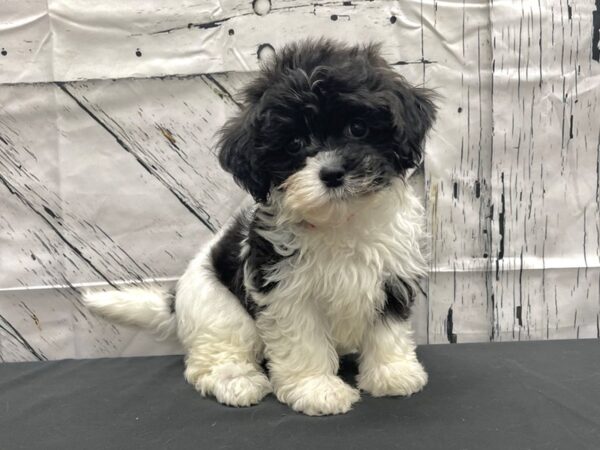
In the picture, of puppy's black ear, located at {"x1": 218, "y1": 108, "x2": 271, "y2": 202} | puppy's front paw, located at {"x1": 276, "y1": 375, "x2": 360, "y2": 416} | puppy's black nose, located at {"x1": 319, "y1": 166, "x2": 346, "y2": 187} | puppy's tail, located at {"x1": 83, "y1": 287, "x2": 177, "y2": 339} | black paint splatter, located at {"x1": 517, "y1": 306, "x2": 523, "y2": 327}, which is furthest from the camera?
black paint splatter, located at {"x1": 517, "y1": 306, "x2": 523, "y2": 327}

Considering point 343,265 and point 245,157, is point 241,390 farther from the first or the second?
point 245,157

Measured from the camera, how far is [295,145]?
4.81 feet

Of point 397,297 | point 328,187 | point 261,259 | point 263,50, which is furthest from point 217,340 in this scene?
point 263,50

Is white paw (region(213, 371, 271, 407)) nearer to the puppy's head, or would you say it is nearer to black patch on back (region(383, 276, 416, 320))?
black patch on back (region(383, 276, 416, 320))

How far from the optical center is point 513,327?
2.33 meters

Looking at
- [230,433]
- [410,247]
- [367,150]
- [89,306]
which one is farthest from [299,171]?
[89,306]

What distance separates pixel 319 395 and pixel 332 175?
664 millimetres

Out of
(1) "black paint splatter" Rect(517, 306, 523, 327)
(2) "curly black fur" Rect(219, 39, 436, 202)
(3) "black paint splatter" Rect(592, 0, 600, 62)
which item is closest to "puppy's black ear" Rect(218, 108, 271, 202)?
(2) "curly black fur" Rect(219, 39, 436, 202)

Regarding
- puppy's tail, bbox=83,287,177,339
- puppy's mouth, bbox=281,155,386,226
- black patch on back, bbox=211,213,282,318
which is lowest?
puppy's tail, bbox=83,287,177,339

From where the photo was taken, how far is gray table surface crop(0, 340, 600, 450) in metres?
1.44

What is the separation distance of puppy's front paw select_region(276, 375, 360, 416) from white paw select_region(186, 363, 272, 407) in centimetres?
9

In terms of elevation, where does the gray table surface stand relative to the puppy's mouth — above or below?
below

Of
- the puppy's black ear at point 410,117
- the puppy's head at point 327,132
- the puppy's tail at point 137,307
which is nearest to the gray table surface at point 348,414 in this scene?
the puppy's tail at point 137,307

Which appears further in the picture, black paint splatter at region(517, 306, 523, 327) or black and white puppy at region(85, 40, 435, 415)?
black paint splatter at region(517, 306, 523, 327)
